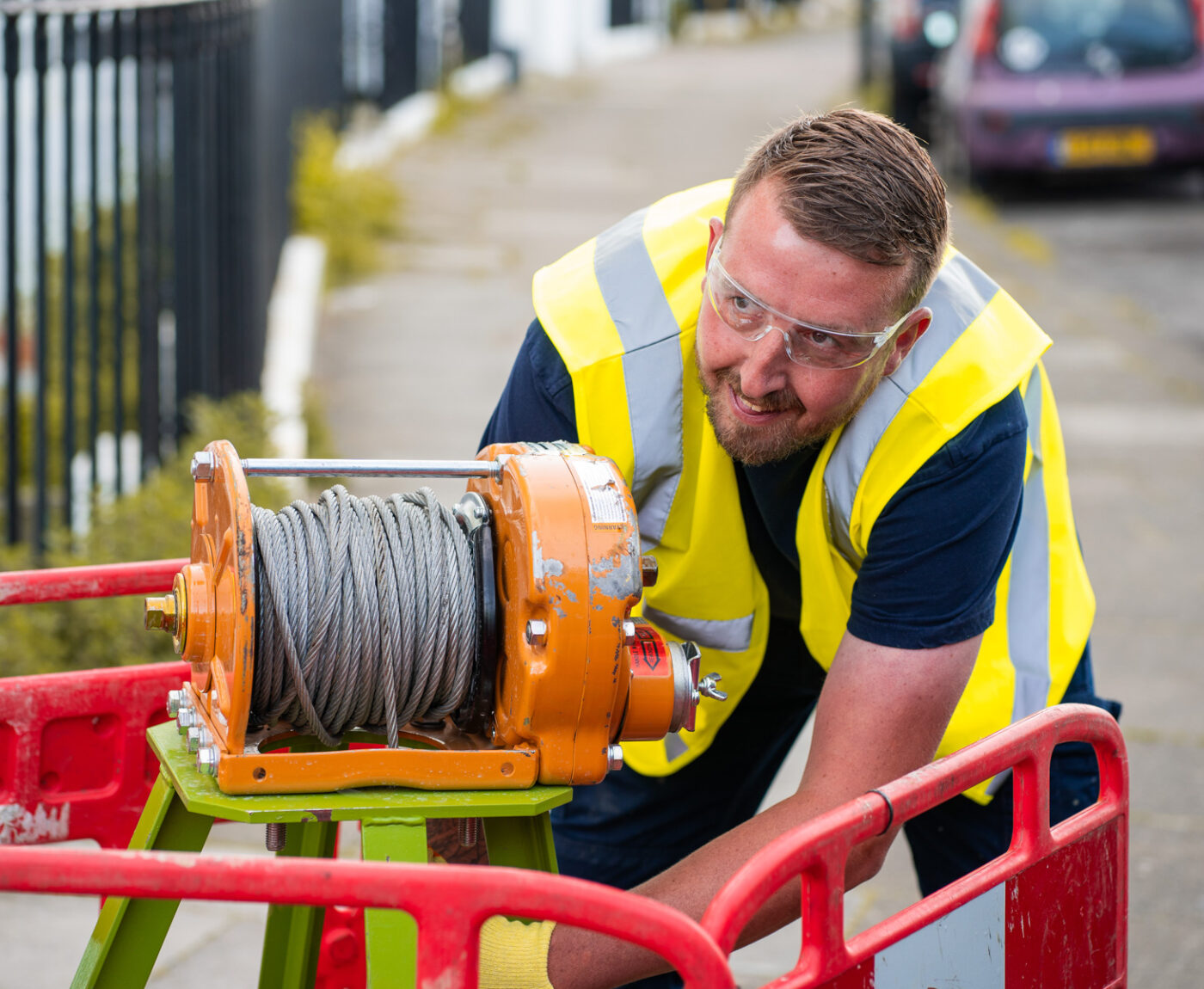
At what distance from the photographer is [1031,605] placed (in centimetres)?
278

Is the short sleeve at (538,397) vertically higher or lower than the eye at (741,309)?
lower

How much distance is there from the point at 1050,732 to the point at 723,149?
1175 centimetres

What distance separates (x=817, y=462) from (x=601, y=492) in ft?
1.73

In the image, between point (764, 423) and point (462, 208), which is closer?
point (764, 423)

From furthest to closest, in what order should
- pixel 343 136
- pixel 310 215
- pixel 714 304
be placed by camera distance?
pixel 343 136 → pixel 310 215 → pixel 714 304

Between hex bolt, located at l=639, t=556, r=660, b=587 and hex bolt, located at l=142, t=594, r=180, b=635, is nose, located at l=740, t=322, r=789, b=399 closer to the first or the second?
hex bolt, located at l=639, t=556, r=660, b=587

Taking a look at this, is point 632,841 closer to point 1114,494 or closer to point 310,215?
point 1114,494

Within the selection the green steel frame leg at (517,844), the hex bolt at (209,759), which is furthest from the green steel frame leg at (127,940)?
the green steel frame leg at (517,844)

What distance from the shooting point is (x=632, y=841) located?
3072 millimetres

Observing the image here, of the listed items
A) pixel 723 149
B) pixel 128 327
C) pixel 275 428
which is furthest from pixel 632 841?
pixel 723 149

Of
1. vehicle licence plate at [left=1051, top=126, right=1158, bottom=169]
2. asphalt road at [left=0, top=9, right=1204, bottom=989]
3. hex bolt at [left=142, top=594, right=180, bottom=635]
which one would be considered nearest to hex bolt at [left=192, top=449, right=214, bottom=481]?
hex bolt at [left=142, top=594, right=180, bottom=635]

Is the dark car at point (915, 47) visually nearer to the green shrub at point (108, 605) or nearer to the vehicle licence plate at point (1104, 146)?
the vehicle licence plate at point (1104, 146)

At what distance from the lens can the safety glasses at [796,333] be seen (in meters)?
2.26

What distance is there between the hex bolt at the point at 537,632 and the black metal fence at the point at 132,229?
2820 millimetres
